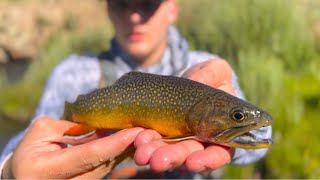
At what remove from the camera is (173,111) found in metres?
2.05

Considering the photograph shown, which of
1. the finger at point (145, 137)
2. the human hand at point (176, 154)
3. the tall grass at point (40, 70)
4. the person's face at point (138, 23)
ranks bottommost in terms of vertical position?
the tall grass at point (40, 70)

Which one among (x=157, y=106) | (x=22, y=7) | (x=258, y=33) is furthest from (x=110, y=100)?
(x=22, y=7)

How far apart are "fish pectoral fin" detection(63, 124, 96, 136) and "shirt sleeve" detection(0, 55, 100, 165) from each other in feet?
2.29

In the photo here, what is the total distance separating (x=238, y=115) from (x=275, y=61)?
4.50m

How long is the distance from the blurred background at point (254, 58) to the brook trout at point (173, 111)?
2.58 metres

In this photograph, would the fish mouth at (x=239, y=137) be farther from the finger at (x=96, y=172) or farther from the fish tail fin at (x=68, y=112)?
the fish tail fin at (x=68, y=112)

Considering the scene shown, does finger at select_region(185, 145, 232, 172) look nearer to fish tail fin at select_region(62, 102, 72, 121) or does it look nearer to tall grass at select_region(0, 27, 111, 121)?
fish tail fin at select_region(62, 102, 72, 121)

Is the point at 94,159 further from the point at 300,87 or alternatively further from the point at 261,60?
the point at 261,60

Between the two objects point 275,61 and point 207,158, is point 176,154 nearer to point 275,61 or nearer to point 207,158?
point 207,158

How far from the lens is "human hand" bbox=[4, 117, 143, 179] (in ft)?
6.49

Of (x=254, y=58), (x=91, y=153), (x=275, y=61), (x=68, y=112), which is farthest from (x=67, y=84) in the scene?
(x=275, y=61)

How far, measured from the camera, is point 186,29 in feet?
25.0

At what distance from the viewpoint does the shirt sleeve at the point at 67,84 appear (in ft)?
10.1

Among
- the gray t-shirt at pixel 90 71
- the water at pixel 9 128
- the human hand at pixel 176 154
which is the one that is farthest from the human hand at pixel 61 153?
the water at pixel 9 128
